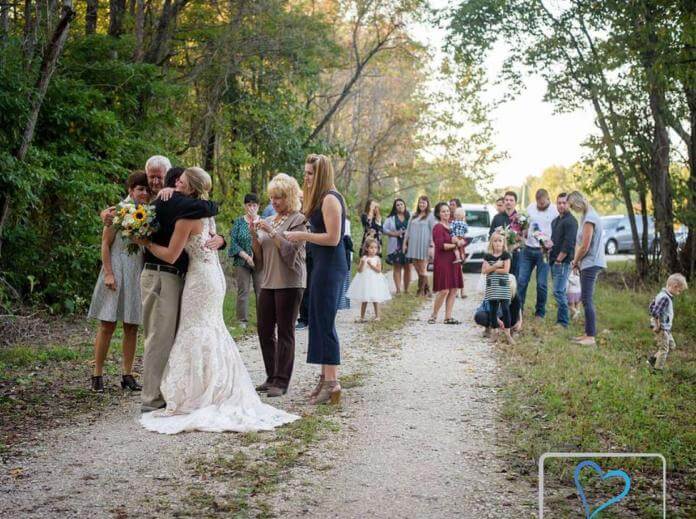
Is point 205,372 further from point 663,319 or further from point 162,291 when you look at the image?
point 663,319

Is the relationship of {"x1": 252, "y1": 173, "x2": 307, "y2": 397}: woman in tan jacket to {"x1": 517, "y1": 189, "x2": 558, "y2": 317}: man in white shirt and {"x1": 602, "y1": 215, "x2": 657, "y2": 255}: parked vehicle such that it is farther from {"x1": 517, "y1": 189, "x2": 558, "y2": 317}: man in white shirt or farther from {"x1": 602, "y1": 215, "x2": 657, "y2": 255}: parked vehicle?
{"x1": 602, "y1": 215, "x2": 657, "y2": 255}: parked vehicle

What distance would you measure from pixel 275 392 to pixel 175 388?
1271 millimetres

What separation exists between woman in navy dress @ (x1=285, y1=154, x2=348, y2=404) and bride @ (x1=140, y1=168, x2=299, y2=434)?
0.73 metres

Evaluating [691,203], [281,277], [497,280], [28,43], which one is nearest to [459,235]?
[497,280]

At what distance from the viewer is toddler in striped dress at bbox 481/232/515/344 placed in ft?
39.8

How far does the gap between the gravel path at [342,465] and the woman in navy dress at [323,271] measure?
0.36 meters

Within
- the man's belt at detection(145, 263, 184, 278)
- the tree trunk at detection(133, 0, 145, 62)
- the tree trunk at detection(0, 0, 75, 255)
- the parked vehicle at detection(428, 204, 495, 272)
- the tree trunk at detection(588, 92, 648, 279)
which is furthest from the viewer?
the parked vehicle at detection(428, 204, 495, 272)

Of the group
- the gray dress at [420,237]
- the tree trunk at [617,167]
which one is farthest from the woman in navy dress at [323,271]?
the tree trunk at [617,167]

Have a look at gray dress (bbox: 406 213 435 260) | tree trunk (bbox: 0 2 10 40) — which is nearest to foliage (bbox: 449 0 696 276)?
gray dress (bbox: 406 213 435 260)

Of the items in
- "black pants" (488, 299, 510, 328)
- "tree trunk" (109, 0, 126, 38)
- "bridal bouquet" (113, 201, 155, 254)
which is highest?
"tree trunk" (109, 0, 126, 38)

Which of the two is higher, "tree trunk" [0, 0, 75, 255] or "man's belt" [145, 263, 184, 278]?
"tree trunk" [0, 0, 75, 255]

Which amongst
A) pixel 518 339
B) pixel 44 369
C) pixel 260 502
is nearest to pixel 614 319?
pixel 518 339

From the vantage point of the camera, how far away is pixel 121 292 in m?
8.06

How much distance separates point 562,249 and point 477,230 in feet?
41.1
